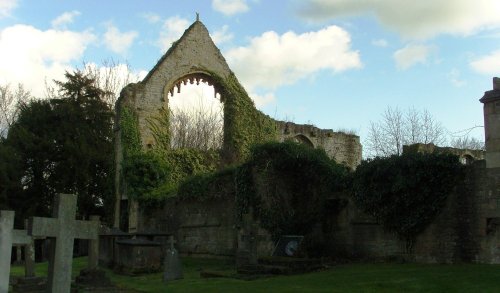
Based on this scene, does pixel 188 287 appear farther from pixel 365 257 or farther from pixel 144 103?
pixel 144 103

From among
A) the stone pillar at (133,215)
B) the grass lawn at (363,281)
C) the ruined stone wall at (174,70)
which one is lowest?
the grass lawn at (363,281)

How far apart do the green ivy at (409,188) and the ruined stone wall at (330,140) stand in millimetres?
14298

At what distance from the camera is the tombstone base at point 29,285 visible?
41.4ft

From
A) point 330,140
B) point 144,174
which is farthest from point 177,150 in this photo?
point 330,140

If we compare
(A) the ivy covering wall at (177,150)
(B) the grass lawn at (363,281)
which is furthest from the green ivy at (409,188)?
(A) the ivy covering wall at (177,150)

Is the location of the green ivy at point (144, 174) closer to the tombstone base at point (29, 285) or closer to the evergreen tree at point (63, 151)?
the evergreen tree at point (63, 151)

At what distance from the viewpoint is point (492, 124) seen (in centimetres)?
1454

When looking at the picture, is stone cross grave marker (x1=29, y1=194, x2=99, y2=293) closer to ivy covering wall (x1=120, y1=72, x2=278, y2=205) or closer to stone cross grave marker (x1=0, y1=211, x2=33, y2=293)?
stone cross grave marker (x1=0, y1=211, x2=33, y2=293)

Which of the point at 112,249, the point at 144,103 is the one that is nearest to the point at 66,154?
the point at 144,103

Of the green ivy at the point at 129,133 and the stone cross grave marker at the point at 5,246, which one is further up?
the green ivy at the point at 129,133

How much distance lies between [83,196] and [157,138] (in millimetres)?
7734

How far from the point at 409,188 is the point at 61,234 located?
410 inches

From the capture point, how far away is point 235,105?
93.6 feet

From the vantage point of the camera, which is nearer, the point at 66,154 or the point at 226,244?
the point at 226,244
